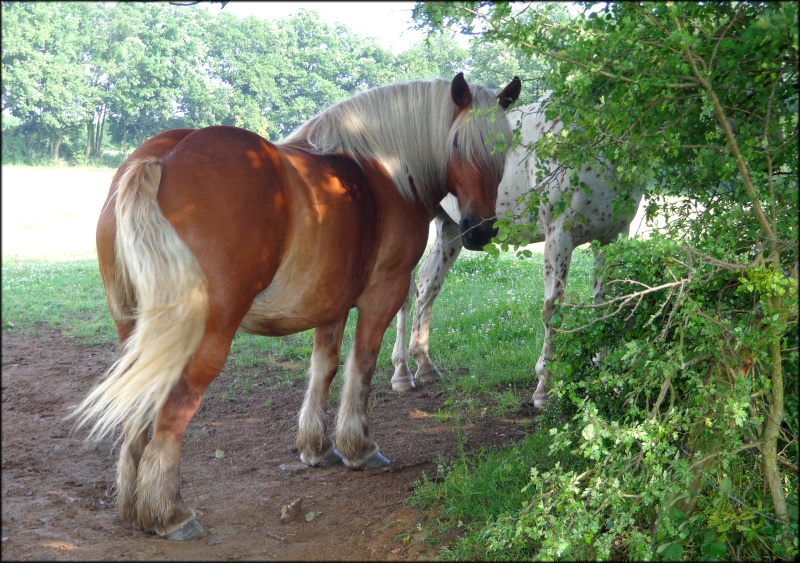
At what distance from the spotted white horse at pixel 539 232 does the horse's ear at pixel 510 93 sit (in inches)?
12.6

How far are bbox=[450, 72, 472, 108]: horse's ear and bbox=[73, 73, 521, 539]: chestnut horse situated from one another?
1cm

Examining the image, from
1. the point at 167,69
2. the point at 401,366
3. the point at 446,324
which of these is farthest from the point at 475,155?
the point at 446,324

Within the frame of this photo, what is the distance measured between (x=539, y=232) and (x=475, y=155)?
7.16 ft

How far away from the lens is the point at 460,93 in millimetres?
4367

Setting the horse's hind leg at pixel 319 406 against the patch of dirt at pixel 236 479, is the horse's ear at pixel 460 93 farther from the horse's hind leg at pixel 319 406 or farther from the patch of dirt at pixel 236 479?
the patch of dirt at pixel 236 479

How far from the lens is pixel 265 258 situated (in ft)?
10.9

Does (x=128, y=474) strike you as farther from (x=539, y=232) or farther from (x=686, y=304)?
(x=539, y=232)

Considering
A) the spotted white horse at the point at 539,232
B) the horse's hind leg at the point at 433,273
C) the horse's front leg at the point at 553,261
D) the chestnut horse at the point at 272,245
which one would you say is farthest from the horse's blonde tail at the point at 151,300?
the horse's hind leg at the point at 433,273

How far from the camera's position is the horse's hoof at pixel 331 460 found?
180 inches

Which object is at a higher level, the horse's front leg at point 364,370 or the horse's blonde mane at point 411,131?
the horse's blonde mane at point 411,131

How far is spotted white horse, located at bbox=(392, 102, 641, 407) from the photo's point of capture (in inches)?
215

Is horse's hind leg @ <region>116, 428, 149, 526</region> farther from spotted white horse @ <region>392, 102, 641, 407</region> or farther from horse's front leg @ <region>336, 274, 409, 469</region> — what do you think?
spotted white horse @ <region>392, 102, 641, 407</region>

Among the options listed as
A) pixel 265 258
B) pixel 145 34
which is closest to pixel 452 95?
pixel 265 258

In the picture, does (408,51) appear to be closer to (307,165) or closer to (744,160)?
(307,165)
